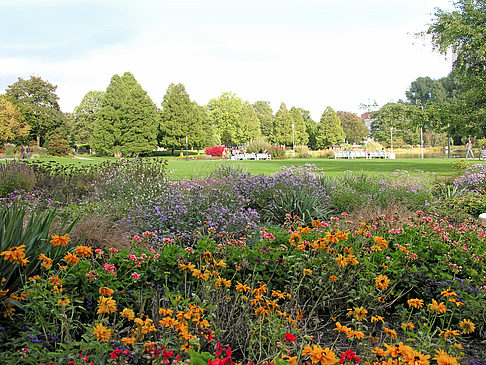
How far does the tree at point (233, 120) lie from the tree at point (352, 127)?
2037 centimetres

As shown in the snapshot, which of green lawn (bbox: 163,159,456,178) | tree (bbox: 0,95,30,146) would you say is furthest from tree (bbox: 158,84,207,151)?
green lawn (bbox: 163,159,456,178)

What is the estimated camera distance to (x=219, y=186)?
296 inches

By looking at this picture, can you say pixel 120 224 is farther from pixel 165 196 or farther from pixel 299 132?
pixel 299 132

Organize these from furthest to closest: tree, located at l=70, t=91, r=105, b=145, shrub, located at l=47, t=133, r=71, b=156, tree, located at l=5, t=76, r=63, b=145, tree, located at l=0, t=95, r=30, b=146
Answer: tree, located at l=70, t=91, r=105, b=145, tree, located at l=5, t=76, r=63, b=145, shrub, located at l=47, t=133, r=71, b=156, tree, located at l=0, t=95, r=30, b=146

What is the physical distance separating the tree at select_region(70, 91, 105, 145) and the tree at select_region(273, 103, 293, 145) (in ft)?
83.8

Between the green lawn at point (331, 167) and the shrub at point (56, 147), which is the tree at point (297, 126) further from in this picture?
the green lawn at point (331, 167)

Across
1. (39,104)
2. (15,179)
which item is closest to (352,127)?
(39,104)

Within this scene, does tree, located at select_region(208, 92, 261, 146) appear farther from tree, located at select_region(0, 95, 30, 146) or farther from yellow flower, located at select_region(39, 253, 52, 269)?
yellow flower, located at select_region(39, 253, 52, 269)

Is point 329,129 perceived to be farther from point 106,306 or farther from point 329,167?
point 106,306

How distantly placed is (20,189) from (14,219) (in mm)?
7032

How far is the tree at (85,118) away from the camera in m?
57.7

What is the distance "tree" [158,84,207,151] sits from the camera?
48344 millimetres

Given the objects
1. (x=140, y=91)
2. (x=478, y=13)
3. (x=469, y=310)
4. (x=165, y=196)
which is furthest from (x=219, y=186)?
(x=140, y=91)

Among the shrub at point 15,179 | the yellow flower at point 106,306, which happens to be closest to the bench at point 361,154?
the shrub at point 15,179
